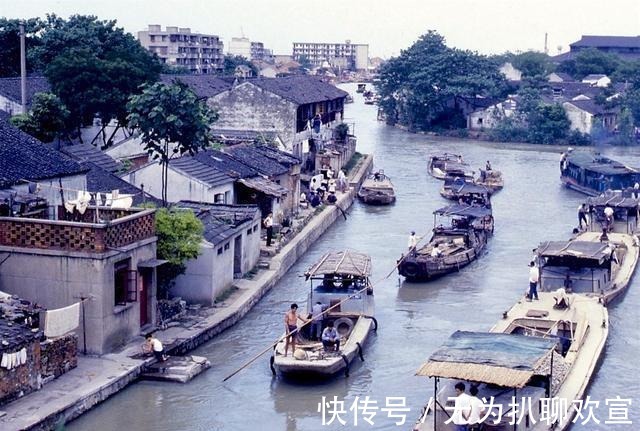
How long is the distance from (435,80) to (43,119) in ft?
148

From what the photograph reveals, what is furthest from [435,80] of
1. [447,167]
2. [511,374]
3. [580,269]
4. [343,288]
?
[511,374]

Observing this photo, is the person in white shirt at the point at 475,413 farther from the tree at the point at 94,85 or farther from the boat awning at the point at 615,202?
the tree at the point at 94,85

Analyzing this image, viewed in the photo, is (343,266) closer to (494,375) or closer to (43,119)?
(494,375)

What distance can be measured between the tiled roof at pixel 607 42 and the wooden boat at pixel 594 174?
68769 millimetres

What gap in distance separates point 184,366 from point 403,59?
58.9m

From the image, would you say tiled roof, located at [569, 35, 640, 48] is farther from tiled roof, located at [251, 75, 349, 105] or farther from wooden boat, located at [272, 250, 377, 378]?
wooden boat, located at [272, 250, 377, 378]

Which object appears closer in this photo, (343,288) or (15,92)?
(343,288)

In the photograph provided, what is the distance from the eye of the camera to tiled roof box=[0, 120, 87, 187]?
21609mm

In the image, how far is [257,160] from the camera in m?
35.1

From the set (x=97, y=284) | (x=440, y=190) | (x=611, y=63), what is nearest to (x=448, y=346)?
(x=97, y=284)

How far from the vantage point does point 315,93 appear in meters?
52.4

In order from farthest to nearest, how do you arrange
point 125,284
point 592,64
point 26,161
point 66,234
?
point 592,64 < point 26,161 < point 125,284 < point 66,234

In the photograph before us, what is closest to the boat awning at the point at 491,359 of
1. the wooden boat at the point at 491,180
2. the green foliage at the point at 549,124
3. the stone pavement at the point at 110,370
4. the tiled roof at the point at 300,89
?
the stone pavement at the point at 110,370

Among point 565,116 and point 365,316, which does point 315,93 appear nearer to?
point 565,116
